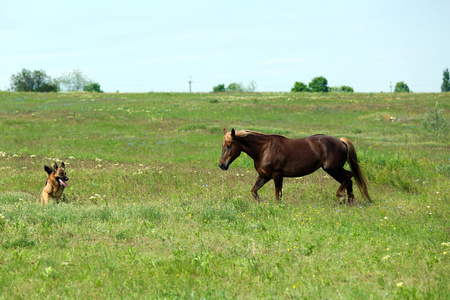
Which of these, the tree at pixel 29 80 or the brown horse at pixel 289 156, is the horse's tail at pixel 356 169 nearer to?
the brown horse at pixel 289 156

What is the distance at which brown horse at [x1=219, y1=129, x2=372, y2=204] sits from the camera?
1093cm

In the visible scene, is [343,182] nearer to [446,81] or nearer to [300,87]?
[300,87]

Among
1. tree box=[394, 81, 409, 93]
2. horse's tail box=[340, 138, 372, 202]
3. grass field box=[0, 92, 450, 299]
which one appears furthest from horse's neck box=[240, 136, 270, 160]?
tree box=[394, 81, 409, 93]

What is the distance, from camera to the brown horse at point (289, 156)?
10.9 metres

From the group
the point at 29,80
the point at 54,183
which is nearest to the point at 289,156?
the point at 54,183

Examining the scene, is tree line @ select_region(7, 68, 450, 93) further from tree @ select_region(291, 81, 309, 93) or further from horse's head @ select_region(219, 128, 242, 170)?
horse's head @ select_region(219, 128, 242, 170)

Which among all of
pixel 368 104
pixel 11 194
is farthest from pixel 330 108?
pixel 11 194

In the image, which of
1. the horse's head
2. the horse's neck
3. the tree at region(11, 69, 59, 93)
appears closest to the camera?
the horse's head

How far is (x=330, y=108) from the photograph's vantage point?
44.3 metres

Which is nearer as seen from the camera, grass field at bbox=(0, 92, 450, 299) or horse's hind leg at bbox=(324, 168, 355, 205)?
grass field at bbox=(0, 92, 450, 299)

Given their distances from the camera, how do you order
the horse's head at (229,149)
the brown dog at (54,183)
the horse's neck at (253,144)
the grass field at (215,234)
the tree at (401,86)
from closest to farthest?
the grass field at (215,234), the brown dog at (54,183), the horse's head at (229,149), the horse's neck at (253,144), the tree at (401,86)

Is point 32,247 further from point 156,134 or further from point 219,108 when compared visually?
point 219,108

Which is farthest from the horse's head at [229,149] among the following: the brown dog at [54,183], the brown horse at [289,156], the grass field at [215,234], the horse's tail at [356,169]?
the brown dog at [54,183]

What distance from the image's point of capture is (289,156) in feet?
36.4
